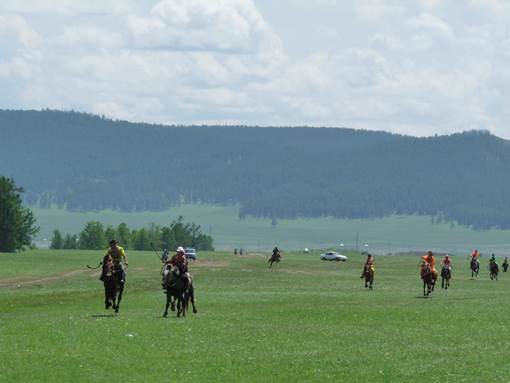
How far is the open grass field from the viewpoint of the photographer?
2645cm

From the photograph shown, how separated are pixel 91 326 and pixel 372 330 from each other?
7.52 meters

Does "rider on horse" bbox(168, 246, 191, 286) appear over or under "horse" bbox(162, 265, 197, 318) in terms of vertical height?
over

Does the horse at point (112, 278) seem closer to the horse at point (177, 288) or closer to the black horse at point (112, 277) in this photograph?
the black horse at point (112, 277)

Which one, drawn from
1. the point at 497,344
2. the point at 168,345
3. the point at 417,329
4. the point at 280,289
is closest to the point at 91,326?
the point at 168,345

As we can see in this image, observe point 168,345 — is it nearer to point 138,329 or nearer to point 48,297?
point 138,329

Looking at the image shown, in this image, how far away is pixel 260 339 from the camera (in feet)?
110

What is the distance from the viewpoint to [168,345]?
31.4 m

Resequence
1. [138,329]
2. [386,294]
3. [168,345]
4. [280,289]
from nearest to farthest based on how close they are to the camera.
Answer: [168,345] → [138,329] → [386,294] → [280,289]

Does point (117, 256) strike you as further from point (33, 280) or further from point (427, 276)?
point (33, 280)

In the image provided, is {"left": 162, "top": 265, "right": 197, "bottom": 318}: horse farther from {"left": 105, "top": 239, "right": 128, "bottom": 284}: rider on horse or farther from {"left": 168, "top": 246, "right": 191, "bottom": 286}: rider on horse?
{"left": 105, "top": 239, "right": 128, "bottom": 284}: rider on horse

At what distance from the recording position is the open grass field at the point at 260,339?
86.8ft

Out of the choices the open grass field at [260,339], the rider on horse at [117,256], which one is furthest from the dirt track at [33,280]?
the rider on horse at [117,256]

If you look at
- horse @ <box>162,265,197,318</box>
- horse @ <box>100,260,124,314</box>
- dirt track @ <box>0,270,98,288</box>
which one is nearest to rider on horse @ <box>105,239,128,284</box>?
horse @ <box>100,260,124,314</box>

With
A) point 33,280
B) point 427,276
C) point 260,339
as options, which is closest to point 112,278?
point 260,339
